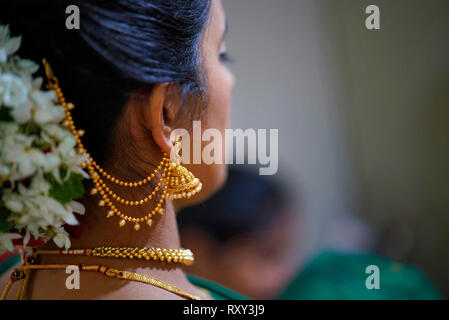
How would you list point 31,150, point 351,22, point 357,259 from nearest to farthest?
point 31,150 < point 357,259 < point 351,22

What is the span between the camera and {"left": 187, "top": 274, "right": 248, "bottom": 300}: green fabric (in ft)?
3.58

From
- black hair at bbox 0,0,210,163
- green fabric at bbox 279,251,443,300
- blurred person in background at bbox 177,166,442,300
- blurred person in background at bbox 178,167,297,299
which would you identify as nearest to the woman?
black hair at bbox 0,0,210,163

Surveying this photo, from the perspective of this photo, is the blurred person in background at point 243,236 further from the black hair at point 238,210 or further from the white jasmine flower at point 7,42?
the white jasmine flower at point 7,42

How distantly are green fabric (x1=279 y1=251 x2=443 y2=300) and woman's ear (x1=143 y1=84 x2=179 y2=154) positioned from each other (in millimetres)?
912

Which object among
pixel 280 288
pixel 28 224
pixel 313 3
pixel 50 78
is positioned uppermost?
pixel 313 3

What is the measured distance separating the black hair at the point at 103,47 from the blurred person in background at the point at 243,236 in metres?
1.28

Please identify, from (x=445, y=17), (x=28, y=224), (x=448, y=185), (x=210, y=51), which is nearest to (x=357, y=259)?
(x=448, y=185)

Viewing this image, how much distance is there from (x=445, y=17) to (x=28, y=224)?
1.84 metres

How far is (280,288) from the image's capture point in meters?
2.11

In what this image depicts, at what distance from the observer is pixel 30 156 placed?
2.23 ft

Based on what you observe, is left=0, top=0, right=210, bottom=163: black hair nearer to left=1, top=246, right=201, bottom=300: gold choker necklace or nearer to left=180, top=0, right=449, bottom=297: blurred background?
left=1, top=246, right=201, bottom=300: gold choker necklace

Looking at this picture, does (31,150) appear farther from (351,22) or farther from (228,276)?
(351,22)

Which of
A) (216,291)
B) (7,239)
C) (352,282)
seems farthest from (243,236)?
(7,239)

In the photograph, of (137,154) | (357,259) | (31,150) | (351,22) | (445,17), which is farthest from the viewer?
(351,22)
